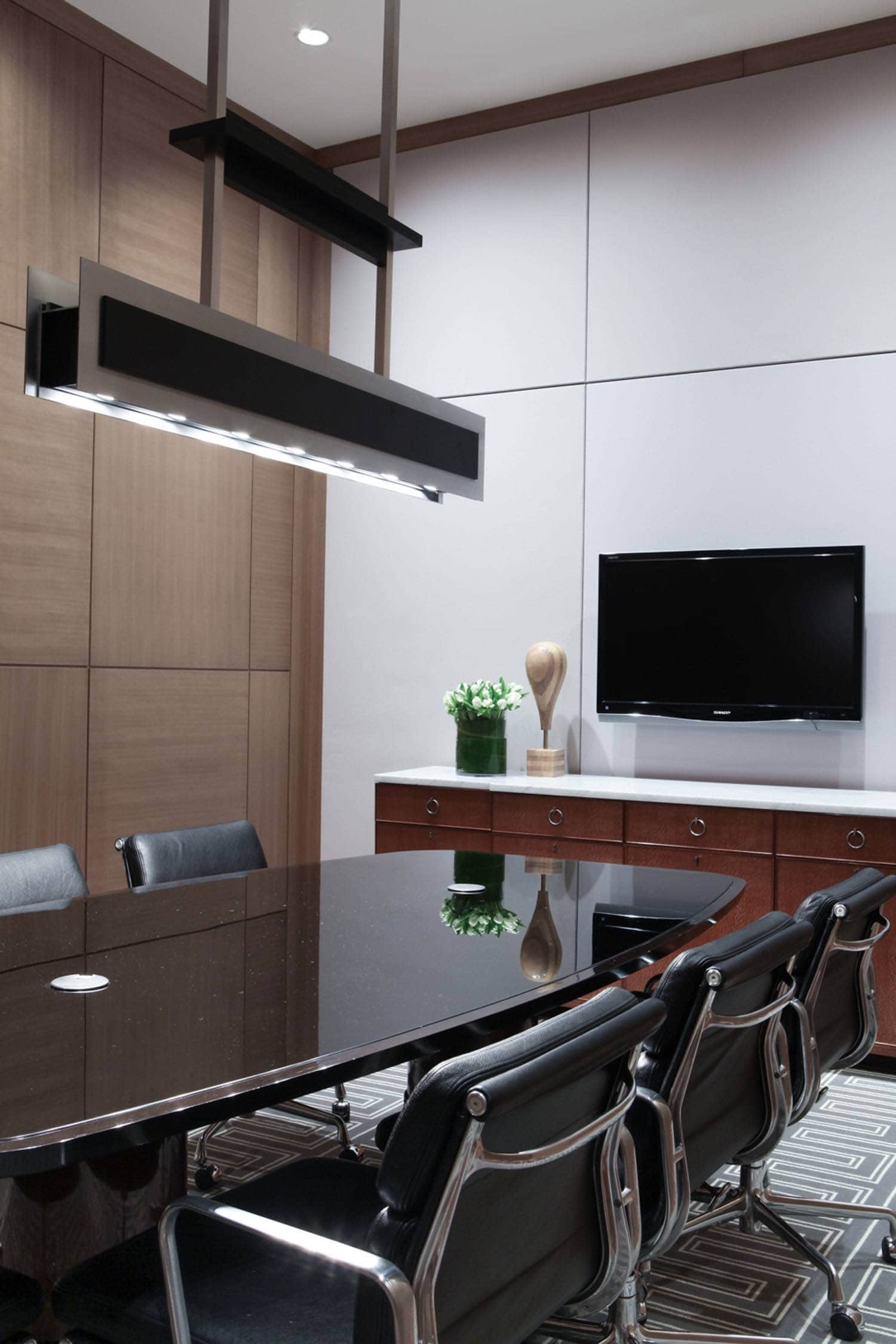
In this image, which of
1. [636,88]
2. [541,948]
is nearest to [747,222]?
[636,88]

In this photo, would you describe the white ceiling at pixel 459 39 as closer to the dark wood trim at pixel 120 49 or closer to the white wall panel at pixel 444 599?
the dark wood trim at pixel 120 49

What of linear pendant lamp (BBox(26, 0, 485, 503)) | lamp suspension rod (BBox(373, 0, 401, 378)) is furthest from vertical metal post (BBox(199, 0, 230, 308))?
lamp suspension rod (BBox(373, 0, 401, 378))

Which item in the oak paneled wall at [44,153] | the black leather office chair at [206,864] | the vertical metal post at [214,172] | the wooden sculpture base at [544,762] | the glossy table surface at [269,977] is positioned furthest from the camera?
the wooden sculpture base at [544,762]

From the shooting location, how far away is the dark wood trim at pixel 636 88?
16.2 feet

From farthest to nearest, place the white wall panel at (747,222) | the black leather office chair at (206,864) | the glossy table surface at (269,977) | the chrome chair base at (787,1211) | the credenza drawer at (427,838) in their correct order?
the credenza drawer at (427,838) < the white wall panel at (747,222) < the black leather office chair at (206,864) < the chrome chair base at (787,1211) < the glossy table surface at (269,977)

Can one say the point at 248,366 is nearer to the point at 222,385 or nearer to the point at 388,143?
the point at 222,385

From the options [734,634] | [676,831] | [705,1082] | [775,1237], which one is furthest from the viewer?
[734,634]

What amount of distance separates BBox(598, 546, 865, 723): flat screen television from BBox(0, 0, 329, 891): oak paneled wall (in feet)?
5.70

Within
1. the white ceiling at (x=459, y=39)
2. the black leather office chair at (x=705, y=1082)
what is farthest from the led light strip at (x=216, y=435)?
the white ceiling at (x=459, y=39)

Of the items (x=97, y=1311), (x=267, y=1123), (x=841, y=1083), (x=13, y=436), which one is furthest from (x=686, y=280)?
(x=97, y=1311)

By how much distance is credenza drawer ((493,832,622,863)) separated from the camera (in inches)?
188

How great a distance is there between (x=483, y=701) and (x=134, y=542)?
1643mm

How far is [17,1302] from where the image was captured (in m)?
1.77

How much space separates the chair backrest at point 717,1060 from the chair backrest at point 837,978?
12 centimetres
